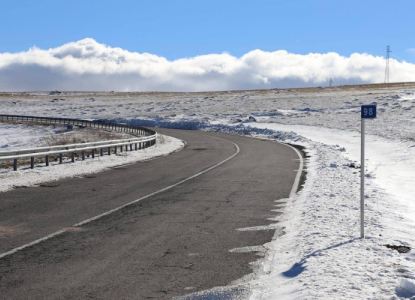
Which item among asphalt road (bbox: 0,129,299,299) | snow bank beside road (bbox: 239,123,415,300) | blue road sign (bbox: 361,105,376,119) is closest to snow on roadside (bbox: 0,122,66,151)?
asphalt road (bbox: 0,129,299,299)

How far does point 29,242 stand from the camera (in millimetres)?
8523

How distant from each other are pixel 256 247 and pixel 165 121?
213ft

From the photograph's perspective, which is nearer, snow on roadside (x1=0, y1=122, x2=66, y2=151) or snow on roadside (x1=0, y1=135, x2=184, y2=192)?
snow on roadside (x1=0, y1=135, x2=184, y2=192)

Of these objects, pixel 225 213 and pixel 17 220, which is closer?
pixel 17 220

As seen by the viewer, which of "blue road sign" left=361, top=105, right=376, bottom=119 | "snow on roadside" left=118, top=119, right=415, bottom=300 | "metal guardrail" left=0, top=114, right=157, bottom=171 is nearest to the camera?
"snow on roadside" left=118, top=119, right=415, bottom=300

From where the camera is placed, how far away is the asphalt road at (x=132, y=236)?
634 cm

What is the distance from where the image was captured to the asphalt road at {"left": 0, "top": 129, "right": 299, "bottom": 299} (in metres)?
6.34

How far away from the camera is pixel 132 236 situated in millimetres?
9000

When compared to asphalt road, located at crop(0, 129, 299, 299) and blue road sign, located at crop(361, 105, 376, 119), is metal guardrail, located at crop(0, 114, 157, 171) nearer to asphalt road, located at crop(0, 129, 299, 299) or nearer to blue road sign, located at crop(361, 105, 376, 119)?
asphalt road, located at crop(0, 129, 299, 299)

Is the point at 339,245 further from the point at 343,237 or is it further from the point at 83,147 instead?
the point at 83,147

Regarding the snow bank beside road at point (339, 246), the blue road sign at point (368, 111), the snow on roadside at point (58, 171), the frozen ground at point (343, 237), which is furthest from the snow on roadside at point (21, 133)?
the blue road sign at point (368, 111)

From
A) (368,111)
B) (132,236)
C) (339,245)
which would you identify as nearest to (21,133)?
(132,236)

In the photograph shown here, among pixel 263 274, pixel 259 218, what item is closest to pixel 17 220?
pixel 259 218

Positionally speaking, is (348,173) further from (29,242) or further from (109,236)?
(29,242)
